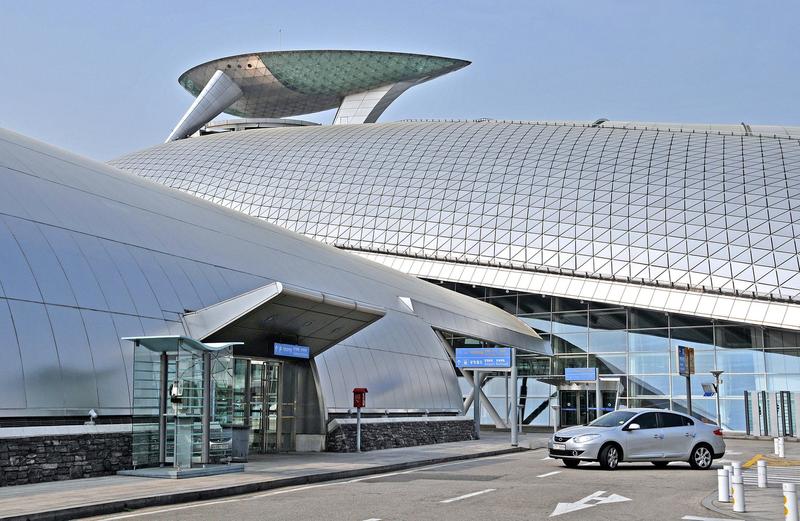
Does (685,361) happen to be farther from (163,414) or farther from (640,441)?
(163,414)

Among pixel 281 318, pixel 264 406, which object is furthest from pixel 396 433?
pixel 281 318

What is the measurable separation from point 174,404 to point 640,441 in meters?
12.2

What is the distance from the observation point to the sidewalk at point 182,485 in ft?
48.6

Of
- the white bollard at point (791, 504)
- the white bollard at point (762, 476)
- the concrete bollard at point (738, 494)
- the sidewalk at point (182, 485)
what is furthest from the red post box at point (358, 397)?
the white bollard at point (791, 504)

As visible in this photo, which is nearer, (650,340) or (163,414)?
(163,414)

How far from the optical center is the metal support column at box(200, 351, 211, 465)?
71.0ft

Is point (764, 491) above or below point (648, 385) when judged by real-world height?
below

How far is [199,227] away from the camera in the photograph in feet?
100

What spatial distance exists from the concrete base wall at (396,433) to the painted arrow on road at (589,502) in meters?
13.0

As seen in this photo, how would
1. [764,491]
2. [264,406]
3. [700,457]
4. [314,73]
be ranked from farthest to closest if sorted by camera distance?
1. [314,73]
2. [264,406]
3. [700,457]
4. [764,491]

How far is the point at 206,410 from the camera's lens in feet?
71.4

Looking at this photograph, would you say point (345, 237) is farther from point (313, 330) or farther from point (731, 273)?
point (313, 330)

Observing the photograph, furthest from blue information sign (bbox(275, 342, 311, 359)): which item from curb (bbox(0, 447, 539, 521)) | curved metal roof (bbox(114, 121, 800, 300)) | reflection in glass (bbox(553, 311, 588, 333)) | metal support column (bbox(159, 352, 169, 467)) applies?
reflection in glass (bbox(553, 311, 588, 333))

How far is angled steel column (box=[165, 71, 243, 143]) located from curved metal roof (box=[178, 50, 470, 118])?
0.85m
